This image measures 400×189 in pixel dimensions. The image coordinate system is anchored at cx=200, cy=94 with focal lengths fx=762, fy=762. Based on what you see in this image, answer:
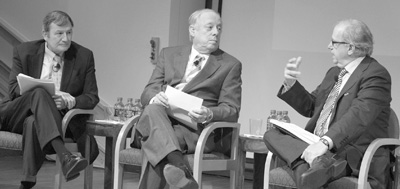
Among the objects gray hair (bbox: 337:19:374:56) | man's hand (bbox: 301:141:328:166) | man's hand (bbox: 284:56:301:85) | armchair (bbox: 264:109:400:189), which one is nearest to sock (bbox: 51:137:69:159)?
armchair (bbox: 264:109:400:189)

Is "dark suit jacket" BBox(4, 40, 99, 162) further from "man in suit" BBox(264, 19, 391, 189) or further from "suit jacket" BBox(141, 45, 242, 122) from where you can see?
"man in suit" BBox(264, 19, 391, 189)

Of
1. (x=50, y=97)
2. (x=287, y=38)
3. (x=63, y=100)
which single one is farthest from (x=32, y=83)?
(x=287, y=38)

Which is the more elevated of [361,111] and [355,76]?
[355,76]

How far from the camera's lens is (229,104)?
16.0 feet

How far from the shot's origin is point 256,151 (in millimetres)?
4762

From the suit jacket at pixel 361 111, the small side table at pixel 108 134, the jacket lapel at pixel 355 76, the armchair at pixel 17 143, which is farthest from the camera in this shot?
the small side table at pixel 108 134

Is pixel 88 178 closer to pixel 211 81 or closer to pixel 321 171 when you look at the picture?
pixel 211 81

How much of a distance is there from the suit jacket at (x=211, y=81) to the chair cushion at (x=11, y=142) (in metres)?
0.92

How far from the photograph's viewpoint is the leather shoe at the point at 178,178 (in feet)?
13.9

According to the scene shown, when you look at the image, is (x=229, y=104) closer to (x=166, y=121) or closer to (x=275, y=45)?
(x=166, y=121)

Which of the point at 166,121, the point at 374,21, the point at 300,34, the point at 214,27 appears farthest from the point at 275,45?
the point at 166,121

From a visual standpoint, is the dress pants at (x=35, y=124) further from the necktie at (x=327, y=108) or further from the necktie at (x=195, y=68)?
the necktie at (x=327, y=108)

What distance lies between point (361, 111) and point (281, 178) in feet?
1.88

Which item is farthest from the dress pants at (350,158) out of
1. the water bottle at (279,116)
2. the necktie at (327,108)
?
the water bottle at (279,116)
